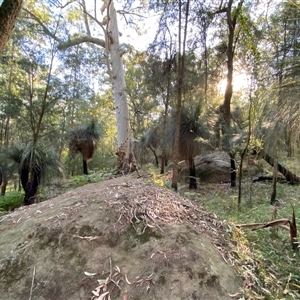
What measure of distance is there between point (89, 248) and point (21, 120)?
1156cm

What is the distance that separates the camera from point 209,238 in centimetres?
170

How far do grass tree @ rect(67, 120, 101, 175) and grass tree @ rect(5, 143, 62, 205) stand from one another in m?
4.20

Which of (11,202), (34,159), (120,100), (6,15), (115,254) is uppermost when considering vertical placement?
(6,15)

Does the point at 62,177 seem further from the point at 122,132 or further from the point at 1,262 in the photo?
the point at 1,262

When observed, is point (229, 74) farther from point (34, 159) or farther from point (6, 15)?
point (6, 15)

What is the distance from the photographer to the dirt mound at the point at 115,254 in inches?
49.5

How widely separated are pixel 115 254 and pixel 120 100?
487 cm

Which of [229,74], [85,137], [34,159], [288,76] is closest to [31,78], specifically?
[85,137]

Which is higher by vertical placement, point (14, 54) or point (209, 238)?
point (14, 54)

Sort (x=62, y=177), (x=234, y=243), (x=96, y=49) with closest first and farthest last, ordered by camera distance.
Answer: (x=234, y=243) < (x=62, y=177) < (x=96, y=49)

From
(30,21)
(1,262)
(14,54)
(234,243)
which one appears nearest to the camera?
(1,262)

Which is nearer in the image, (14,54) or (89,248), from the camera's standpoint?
(89,248)

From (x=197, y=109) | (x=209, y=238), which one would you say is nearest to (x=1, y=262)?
(x=209, y=238)

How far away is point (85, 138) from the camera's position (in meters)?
10.4
